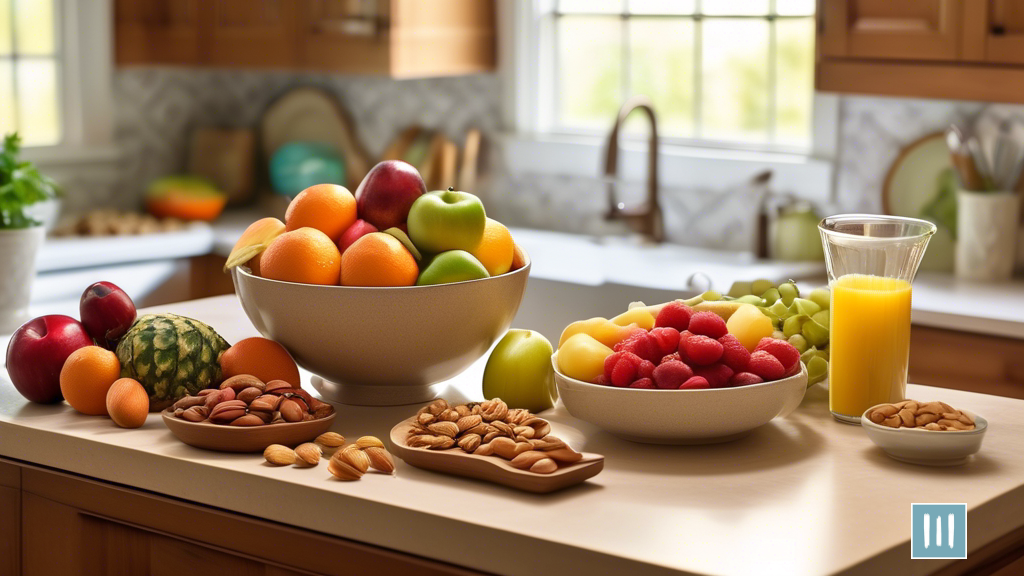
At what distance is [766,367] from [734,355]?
4 centimetres

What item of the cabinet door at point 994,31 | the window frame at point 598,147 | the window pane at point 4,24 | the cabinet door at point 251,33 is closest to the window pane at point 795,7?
the window frame at point 598,147

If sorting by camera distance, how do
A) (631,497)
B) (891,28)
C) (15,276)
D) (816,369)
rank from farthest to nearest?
(891,28)
(15,276)
(816,369)
(631,497)

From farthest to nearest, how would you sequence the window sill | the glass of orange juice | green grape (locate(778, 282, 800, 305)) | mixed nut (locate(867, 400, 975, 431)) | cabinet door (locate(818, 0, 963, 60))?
the window sill, cabinet door (locate(818, 0, 963, 60)), green grape (locate(778, 282, 800, 305)), the glass of orange juice, mixed nut (locate(867, 400, 975, 431))

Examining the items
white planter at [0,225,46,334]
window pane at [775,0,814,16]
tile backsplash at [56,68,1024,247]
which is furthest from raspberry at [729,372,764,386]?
window pane at [775,0,814,16]

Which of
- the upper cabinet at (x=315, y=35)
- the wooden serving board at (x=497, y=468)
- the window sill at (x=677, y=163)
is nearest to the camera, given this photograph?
the wooden serving board at (x=497, y=468)

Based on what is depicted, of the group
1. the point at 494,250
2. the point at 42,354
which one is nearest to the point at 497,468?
the point at 494,250

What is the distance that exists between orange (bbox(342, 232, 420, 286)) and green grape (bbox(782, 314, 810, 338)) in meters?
0.48

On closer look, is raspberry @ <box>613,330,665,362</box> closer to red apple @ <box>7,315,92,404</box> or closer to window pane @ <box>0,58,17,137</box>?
red apple @ <box>7,315,92,404</box>

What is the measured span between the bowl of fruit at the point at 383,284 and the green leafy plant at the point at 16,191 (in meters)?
1.00

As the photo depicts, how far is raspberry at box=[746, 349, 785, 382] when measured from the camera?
50.8 inches

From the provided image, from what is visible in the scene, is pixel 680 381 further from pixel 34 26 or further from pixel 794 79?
pixel 34 26

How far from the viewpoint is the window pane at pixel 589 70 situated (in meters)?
3.91

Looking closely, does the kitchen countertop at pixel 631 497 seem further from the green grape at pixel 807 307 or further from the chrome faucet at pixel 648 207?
the chrome faucet at pixel 648 207

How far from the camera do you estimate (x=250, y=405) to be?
130cm
